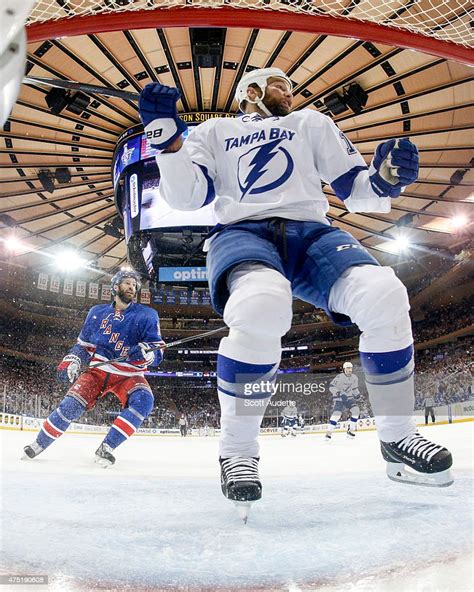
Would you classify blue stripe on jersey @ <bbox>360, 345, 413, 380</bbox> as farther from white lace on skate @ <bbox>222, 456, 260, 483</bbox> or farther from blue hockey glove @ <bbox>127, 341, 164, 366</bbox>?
blue hockey glove @ <bbox>127, 341, 164, 366</bbox>

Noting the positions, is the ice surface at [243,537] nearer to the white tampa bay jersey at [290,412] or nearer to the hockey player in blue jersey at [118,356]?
the hockey player in blue jersey at [118,356]

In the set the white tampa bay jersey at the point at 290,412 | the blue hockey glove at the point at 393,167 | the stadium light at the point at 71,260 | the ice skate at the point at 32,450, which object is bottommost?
the ice skate at the point at 32,450

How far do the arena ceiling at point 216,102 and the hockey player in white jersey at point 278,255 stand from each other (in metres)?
1.79

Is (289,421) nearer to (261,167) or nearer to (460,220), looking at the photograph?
(460,220)

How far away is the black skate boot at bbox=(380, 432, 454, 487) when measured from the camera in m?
→ 1.05

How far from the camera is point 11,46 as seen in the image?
438 millimetres

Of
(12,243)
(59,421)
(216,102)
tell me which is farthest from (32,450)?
(12,243)

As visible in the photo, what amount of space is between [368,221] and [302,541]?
6401mm

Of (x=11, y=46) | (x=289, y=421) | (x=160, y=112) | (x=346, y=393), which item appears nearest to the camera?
(x=11, y=46)

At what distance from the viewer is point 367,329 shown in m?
1.12

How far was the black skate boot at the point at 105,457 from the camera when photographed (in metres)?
2.38

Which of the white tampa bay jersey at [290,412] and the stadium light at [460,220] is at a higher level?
the stadium light at [460,220]

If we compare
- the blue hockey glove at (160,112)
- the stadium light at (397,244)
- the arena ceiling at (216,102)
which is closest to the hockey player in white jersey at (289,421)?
the stadium light at (397,244)

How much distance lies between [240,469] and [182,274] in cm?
414
